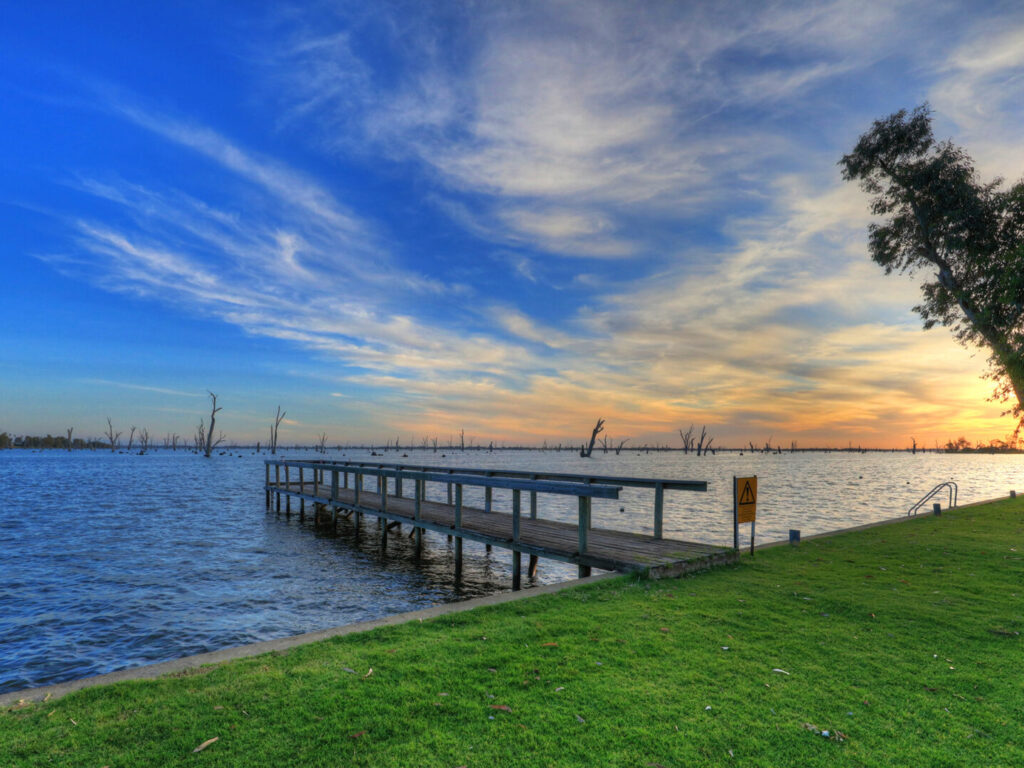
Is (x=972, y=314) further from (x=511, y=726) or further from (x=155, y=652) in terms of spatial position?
(x=155, y=652)

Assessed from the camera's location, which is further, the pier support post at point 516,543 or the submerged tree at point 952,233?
the submerged tree at point 952,233

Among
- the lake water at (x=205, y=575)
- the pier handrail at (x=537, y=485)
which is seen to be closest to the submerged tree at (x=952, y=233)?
the lake water at (x=205, y=575)

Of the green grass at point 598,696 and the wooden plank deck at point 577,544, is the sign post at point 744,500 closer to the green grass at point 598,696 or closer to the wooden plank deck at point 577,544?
the wooden plank deck at point 577,544

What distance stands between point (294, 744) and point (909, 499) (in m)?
43.6

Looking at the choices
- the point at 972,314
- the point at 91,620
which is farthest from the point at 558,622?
the point at 972,314

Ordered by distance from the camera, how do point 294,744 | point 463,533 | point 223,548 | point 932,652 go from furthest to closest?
point 223,548
point 463,533
point 932,652
point 294,744

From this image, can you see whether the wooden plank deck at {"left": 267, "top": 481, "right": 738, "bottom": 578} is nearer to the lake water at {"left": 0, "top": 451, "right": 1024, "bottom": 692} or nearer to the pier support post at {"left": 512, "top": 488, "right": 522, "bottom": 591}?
the pier support post at {"left": 512, "top": 488, "right": 522, "bottom": 591}

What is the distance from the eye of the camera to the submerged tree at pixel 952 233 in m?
17.3

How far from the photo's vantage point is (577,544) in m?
10.9

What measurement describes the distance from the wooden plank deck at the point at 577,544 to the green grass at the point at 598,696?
210 centimetres

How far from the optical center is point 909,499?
35.8 meters

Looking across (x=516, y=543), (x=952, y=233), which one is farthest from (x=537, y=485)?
(x=952, y=233)

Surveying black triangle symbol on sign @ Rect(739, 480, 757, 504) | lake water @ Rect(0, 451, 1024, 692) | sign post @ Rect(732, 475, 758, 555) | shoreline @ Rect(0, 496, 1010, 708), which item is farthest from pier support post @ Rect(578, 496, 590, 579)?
lake water @ Rect(0, 451, 1024, 692)

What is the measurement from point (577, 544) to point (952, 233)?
1860 cm
